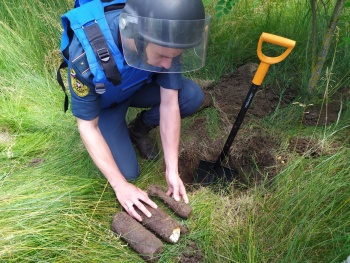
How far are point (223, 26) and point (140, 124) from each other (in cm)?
146

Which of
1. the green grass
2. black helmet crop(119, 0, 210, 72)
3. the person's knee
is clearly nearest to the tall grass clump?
the green grass

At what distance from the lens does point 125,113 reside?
8.69 feet

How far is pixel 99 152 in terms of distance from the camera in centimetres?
206

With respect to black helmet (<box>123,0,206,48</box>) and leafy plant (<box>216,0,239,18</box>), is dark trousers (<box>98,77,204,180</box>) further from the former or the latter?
black helmet (<box>123,0,206,48</box>)

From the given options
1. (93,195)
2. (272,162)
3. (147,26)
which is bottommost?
(272,162)

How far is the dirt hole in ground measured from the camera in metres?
2.55

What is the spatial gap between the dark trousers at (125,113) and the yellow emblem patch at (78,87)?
1.85ft

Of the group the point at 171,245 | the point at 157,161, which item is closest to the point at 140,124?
the point at 157,161

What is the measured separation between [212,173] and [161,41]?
4.10ft

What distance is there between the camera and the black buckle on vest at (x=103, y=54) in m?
1.79

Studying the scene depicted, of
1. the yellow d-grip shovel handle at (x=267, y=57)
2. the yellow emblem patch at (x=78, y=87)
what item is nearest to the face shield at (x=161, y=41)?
the yellow emblem patch at (x=78, y=87)

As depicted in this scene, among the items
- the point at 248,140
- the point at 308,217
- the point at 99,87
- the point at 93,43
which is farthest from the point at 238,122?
the point at 93,43

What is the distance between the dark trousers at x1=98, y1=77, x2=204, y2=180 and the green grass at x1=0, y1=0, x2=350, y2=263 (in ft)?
0.44

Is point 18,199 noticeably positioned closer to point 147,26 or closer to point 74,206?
point 74,206
